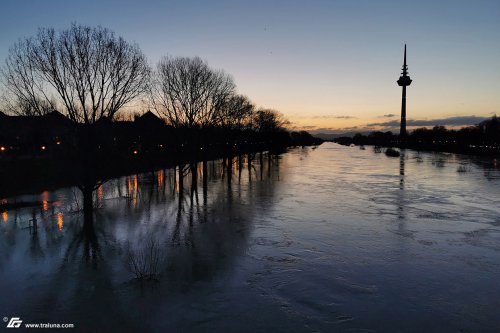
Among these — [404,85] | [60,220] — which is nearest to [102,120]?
[60,220]

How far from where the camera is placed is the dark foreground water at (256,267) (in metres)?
9.81

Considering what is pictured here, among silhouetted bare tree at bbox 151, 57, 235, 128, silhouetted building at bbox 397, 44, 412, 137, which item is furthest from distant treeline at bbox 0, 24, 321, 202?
silhouetted building at bbox 397, 44, 412, 137

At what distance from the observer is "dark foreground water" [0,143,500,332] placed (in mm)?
9812

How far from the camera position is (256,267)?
13.5m

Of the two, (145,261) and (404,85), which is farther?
(404,85)

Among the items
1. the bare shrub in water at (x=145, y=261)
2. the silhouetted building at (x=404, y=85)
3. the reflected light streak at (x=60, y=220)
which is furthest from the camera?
the silhouetted building at (x=404, y=85)

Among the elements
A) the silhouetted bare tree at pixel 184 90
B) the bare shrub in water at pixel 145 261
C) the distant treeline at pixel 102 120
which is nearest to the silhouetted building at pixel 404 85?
the distant treeline at pixel 102 120

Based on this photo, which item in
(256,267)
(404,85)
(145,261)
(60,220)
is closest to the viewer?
(256,267)

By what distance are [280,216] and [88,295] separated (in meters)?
13.2

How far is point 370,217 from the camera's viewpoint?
22.1 metres

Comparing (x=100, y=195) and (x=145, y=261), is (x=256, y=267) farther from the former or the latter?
(x=100, y=195)

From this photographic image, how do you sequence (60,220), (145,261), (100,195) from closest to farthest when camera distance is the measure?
(145,261)
(60,220)
(100,195)
